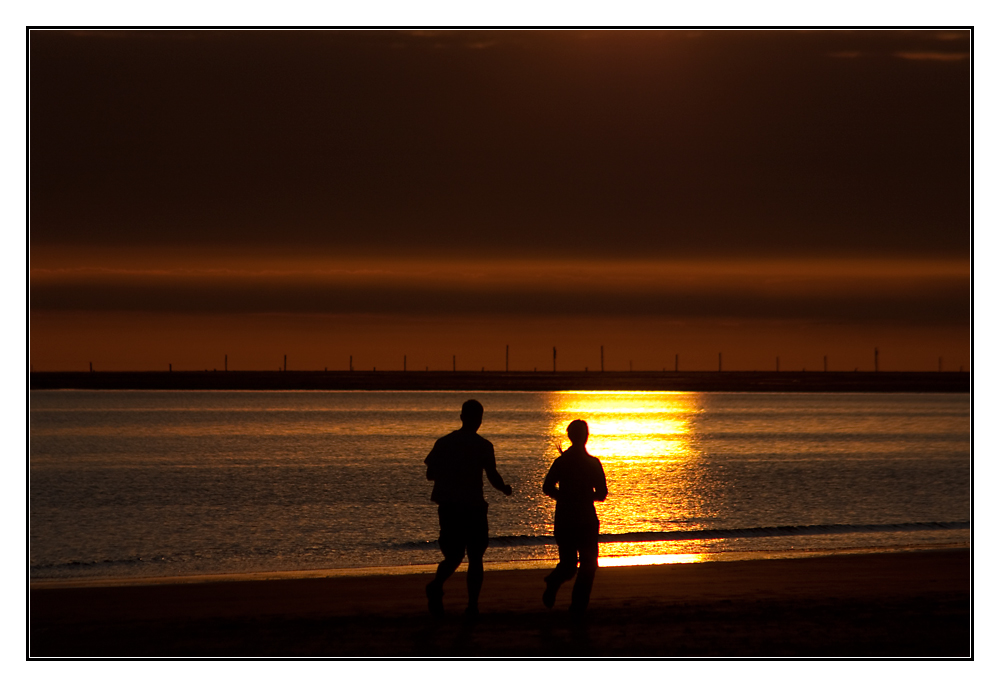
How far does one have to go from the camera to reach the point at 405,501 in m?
35.1

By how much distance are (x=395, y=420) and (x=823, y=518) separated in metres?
94.6

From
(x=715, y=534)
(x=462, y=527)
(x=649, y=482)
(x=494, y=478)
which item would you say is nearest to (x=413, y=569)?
(x=462, y=527)

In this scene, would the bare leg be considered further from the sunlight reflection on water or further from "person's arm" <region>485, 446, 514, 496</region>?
the sunlight reflection on water

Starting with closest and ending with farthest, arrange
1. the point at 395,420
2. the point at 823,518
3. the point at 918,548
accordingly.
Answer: the point at 918,548, the point at 823,518, the point at 395,420

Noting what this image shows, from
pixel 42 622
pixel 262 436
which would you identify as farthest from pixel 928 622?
pixel 262 436

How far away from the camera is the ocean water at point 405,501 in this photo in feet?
72.5

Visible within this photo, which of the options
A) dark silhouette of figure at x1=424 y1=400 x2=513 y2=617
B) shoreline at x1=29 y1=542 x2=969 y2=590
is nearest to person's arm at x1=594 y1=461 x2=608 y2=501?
dark silhouette of figure at x1=424 y1=400 x2=513 y2=617

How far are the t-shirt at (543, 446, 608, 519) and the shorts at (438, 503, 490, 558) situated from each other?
27.3 inches

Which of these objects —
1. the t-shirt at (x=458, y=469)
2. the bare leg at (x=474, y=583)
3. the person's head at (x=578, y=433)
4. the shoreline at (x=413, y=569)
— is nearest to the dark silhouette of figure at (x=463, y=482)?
the t-shirt at (x=458, y=469)

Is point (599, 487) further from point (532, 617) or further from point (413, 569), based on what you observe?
point (413, 569)

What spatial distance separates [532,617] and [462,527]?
1.38 m

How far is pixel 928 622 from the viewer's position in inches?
412

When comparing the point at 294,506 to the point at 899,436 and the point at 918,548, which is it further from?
the point at 899,436

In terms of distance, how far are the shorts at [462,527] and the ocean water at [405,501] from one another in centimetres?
694
